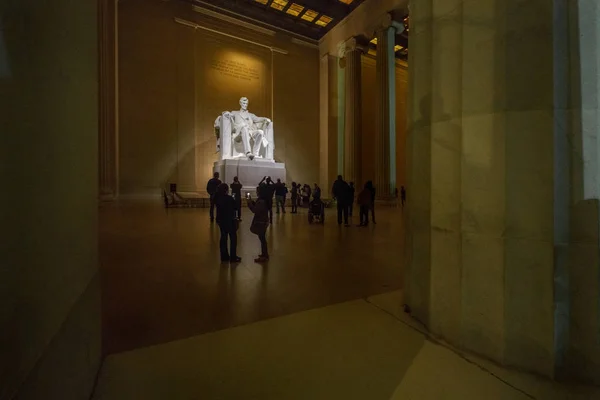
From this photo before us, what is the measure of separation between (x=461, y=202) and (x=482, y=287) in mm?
600

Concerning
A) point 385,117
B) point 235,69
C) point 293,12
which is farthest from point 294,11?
point 385,117

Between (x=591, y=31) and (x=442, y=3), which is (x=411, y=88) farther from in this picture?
(x=591, y=31)

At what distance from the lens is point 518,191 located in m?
2.00

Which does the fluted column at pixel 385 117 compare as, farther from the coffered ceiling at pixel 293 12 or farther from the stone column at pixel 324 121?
the stone column at pixel 324 121

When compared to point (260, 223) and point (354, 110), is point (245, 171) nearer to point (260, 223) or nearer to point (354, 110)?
point (354, 110)

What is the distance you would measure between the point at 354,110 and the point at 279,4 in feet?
31.1

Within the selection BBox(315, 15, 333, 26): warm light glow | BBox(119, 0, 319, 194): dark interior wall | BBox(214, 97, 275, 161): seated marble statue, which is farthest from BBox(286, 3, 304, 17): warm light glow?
BBox(214, 97, 275, 161): seated marble statue

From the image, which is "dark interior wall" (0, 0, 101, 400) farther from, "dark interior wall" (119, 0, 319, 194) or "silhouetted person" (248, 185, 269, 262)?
"dark interior wall" (119, 0, 319, 194)

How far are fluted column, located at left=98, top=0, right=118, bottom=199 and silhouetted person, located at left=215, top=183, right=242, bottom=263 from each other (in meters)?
12.1

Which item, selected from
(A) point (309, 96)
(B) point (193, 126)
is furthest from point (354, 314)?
(A) point (309, 96)

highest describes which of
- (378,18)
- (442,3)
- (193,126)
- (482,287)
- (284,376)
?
(378,18)

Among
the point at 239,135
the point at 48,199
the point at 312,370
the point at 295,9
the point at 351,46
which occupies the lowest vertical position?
the point at 312,370

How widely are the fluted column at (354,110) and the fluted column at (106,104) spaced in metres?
14.4

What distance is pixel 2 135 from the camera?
0.85m
